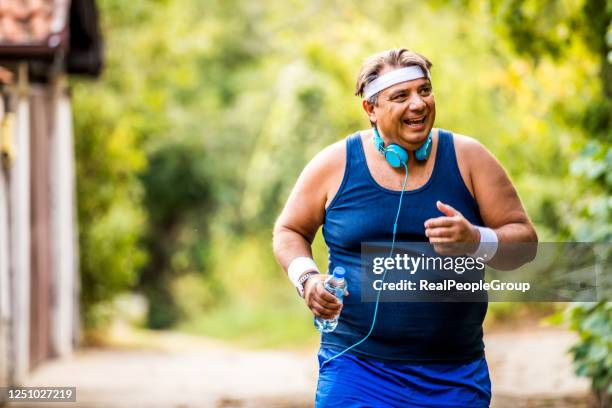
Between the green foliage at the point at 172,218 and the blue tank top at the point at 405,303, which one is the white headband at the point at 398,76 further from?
the green foliage at the point at 172,218

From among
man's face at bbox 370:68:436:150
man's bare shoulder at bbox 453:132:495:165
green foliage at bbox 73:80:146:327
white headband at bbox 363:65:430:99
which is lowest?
man's bare shoulder at bbox 453:132:495:165

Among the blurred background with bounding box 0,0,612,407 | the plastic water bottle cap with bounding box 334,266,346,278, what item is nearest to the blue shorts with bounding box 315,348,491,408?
the plastic water bottle cap with bounding box 334,266,346,278

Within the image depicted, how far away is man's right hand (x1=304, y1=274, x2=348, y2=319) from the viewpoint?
381 centimetres

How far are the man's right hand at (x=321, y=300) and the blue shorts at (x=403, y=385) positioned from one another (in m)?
0.24

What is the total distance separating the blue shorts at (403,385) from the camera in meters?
3.90

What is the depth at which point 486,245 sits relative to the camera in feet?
12.5

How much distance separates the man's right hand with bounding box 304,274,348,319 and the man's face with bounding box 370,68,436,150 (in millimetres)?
580

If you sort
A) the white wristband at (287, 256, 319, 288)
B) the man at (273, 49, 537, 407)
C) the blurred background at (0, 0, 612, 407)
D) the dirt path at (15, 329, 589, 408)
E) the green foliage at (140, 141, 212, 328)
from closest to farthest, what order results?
the man at (273, 49, 537, 407), the white wristband at (287, 256, 319, 288), the blurred background at (0, 0, 612, 407), the dirt path at (15, 329, 589, 408), the green foliage at (140, 141, 212, 328)

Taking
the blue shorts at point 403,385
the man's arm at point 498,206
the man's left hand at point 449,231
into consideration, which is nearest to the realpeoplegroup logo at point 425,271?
the man's arm at point 498,206

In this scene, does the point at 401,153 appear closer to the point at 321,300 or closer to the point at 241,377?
the point at 321,300

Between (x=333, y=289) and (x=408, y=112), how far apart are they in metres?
0.69

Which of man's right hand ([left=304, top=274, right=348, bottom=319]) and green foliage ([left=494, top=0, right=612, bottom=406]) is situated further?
green foliage ([left=494, top=0, right=612, bottom=406])

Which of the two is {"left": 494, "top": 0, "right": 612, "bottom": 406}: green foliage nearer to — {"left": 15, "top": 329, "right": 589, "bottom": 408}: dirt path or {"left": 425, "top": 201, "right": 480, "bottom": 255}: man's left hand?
{"left": 15, "top": 329, "right": 589, "bottom": 408}: dirt path

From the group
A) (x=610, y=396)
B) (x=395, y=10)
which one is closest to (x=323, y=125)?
(x=395, y=10)
